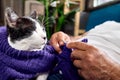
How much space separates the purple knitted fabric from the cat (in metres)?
0.02

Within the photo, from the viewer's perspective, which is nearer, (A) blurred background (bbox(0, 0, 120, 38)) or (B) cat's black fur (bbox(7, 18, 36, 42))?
(B) cat's black fur (bbox(7, 18, 36, 42))

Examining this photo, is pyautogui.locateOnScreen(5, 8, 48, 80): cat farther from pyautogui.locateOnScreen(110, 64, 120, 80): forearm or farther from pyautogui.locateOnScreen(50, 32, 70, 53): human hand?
pyautogui.locateOnScreen(110, 64, 120, 80): forearm

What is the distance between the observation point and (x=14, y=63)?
87cm

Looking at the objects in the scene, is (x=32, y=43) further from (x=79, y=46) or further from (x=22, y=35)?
(x=79, y=46)

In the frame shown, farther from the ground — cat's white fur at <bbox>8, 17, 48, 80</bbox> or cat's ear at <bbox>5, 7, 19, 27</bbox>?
cat's ear at <bbox>5, 7, 19, 27</bbox>

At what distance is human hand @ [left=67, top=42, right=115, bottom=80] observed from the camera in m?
0.87

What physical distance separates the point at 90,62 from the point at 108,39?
0.86 feet

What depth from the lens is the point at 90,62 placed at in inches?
34.3

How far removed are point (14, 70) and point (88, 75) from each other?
26cm

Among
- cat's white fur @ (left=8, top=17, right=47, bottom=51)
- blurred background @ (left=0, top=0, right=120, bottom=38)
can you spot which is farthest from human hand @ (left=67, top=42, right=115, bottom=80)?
blurred background @ (left=0, top=0, right=120, bottom=38)

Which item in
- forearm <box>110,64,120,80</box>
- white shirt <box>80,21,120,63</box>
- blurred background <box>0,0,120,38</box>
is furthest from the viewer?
blurred background <box>0,0,120,38</box>

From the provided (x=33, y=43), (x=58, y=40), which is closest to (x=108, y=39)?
(x=58, y=40)

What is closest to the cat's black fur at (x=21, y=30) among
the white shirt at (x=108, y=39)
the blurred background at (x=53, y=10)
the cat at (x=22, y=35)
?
the cat at (x=22, y=35)

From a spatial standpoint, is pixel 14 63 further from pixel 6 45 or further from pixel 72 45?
pixel 72 45
